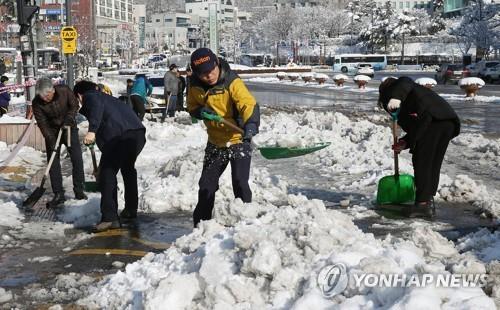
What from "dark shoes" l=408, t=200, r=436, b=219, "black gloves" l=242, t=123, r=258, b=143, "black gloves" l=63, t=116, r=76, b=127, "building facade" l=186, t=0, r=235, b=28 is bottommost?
"dark shoes" l=408, t=200, r=436, b=219

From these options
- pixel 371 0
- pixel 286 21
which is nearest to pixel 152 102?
pixel 286 21

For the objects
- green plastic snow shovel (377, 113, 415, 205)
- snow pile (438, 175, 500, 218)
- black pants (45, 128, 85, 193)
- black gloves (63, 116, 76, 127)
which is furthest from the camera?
black pants (45, 128, 85, 193)

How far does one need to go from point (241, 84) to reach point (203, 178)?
34.7 inches

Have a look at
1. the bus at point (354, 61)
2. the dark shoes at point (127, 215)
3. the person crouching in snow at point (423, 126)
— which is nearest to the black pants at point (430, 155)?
the person crouching in snow at point (423, 126)

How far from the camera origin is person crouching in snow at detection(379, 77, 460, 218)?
20.7 feet

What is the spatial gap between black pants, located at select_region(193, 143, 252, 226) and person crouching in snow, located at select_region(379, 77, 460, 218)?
1815 mm

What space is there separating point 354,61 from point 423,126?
66.1 m

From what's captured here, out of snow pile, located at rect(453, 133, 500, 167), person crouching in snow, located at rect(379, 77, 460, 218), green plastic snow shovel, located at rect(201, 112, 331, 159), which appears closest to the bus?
snow pile, located at rect(453, 133, 500, 167)

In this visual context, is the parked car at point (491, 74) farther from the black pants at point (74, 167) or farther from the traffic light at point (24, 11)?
the black pants at point (74, 167)

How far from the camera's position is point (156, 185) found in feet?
25.2

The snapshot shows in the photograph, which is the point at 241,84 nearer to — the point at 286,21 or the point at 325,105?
the point at 325,105

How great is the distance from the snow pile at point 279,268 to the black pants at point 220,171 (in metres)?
0.89

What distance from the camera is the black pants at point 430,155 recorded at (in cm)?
636

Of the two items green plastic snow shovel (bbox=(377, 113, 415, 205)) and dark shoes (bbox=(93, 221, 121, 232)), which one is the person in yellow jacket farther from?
green plastic snow shovel (bbox=(377, 113, 415, 205))
